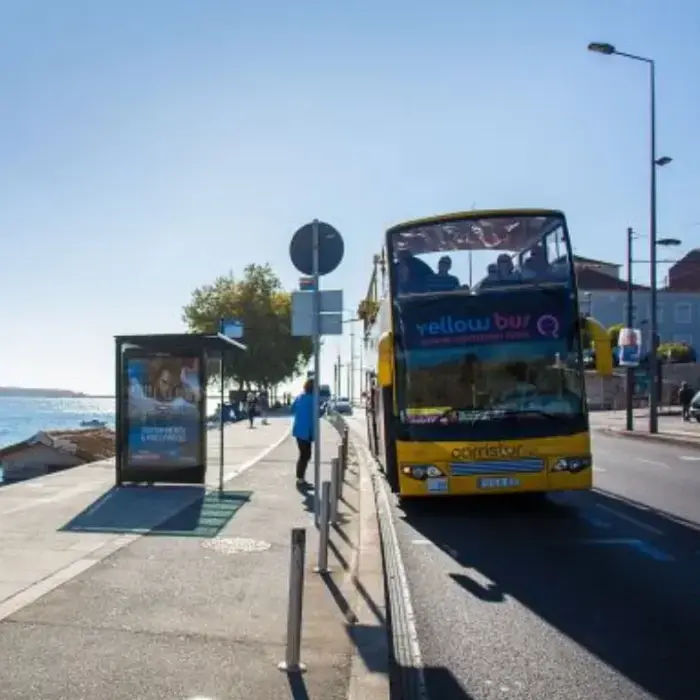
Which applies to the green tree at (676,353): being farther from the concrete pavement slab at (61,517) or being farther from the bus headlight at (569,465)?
the bus headlight at (569,465)

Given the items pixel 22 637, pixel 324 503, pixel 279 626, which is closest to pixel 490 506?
pixel 324 503

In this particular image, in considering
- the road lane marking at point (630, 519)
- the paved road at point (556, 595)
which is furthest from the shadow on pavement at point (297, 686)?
the road lane marking at point (630, 519)

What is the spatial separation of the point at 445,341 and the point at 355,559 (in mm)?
3912

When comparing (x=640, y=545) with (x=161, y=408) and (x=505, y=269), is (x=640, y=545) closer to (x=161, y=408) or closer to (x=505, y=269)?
(x=505, y=269)

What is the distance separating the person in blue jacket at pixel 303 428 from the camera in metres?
14.6

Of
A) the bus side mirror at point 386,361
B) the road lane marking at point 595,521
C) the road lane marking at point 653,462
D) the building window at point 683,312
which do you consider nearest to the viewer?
the road lane marking at point 595,521

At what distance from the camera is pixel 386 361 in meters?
11.5

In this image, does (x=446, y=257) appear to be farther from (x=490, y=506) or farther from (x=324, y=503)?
(x=324, y=503)

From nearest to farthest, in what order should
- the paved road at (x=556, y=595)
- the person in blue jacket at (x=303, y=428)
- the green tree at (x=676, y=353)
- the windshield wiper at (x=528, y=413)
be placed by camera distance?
the paved road at (x=556, y=595) < the windshield wiper at (x=528, y=413) < the person in blue jacket at (x=303, y=428) < the green tree at (x=676, y=353)

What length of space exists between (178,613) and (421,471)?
5.40 m

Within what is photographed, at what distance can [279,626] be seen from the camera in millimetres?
5926

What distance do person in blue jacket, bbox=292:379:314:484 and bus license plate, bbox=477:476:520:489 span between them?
13.2 feet

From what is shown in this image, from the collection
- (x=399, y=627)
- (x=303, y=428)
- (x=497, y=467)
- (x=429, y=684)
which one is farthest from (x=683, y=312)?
(x=429, y=684)

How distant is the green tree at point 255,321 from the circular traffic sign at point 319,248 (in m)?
68.1
